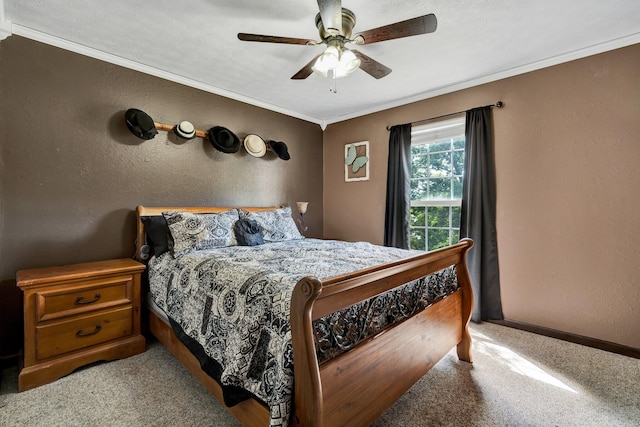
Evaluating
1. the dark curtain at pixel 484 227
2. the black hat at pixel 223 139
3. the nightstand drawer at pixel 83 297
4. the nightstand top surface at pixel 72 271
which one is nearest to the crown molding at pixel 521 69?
the dark curtain at pixel 484 227

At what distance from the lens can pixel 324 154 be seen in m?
4.46

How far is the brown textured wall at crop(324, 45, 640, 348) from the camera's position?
2.26 meters

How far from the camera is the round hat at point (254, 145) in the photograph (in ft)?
11.1

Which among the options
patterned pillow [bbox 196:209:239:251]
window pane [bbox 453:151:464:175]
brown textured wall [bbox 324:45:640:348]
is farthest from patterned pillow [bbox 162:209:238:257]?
brown textured wall [bbox 324:45:640:348]

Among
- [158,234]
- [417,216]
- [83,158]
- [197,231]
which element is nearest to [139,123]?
[83,158]

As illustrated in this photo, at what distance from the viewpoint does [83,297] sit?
6.51ft

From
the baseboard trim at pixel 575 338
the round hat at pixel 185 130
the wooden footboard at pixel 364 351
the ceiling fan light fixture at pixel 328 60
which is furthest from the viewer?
the round hat at pixel 185 130

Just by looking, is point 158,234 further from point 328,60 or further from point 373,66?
point 373,66

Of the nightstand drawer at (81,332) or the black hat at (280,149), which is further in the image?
the black hat at (280,149)

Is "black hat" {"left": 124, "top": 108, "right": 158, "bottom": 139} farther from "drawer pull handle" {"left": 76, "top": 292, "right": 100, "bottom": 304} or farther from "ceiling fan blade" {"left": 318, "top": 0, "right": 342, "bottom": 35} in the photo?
"ceiling fan blade" {"left": 318, "top": 0, "right": 342, "bottom": 35}

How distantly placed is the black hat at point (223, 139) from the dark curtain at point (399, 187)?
1.93 m

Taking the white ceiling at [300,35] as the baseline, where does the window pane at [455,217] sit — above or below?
below

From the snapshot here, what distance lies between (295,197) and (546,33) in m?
3.05

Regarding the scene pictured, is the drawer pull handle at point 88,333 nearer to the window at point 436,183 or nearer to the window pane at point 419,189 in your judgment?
the window at point 436,183
